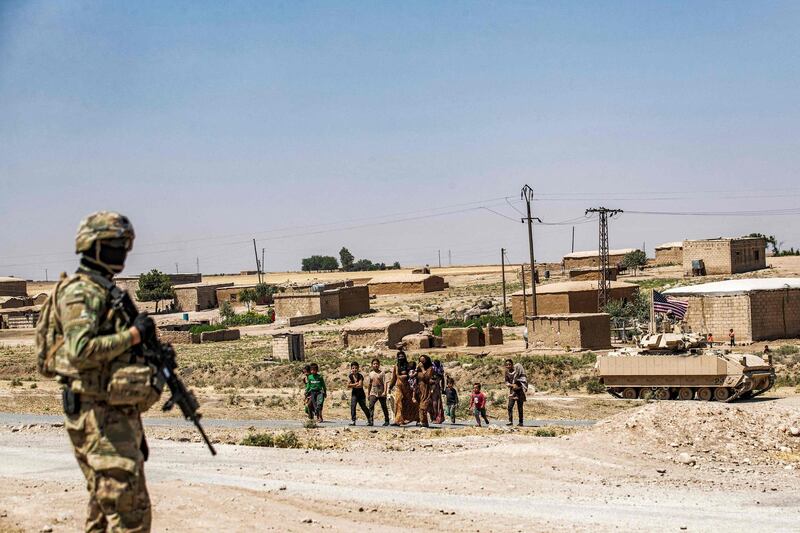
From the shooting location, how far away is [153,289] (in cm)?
7806

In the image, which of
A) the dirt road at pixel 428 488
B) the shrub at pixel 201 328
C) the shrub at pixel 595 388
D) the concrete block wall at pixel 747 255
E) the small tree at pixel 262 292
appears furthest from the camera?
the small tree at pixel 262 292

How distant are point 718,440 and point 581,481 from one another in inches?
178

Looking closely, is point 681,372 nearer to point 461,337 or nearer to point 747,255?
point 461,337

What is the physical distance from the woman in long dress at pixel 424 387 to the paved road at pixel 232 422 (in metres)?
0.37

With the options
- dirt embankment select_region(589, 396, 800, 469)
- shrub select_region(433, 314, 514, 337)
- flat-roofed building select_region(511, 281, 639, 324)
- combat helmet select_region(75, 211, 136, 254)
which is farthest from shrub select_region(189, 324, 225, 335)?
combat helmet select_region(75, 211, 136, 254)

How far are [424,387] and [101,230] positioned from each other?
1407 cm

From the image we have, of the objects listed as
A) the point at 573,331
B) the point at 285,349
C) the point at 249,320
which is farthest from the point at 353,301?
the point at 573,331

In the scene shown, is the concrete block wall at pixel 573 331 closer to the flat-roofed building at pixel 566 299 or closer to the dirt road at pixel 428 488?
the flat-roofed building at pixel 566 299

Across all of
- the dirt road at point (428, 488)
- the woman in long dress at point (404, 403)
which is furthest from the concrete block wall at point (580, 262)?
the dirt road at point (428, 488)

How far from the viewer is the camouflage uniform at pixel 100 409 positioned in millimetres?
5754

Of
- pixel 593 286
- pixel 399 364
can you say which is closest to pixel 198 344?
pixel 593 286

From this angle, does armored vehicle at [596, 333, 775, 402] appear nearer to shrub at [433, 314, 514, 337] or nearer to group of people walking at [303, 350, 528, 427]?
group of people walking at [303, 350, 528, 427]

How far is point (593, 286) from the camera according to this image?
52.5 metres

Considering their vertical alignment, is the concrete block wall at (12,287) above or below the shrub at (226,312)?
above
